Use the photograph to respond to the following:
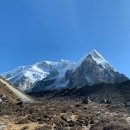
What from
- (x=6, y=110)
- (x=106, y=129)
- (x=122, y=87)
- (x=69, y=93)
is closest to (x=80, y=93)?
(x=69, y=93)

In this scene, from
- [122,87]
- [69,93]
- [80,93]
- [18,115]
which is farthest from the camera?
[69,93]

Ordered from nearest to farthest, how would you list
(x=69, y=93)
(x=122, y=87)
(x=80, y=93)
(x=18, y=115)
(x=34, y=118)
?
(x=34, y=118) < (x=18, y=115) < (x=122, y=87) < (x=80, y=93) < (x=69, y=93)

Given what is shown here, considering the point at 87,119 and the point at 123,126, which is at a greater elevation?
the point at 87,119

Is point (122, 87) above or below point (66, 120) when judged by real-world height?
above

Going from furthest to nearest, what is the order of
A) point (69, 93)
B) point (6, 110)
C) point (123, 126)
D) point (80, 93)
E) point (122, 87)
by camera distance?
point (69, 93), point (80, 93), point (122, 87), point (6, 110), point (123, 126)

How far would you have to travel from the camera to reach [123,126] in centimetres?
3675

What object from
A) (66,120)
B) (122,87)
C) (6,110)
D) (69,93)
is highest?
(69,93)

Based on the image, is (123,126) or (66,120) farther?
(66,120)

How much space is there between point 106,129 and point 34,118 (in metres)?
8.76

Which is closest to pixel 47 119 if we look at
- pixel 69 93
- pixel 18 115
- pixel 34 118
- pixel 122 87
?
pixel 34 118

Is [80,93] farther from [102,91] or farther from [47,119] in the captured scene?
[47,119]

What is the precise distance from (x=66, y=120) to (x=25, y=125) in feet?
19.1

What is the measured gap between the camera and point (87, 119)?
43.9 m

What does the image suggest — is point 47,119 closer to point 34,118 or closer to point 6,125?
point 34,118
